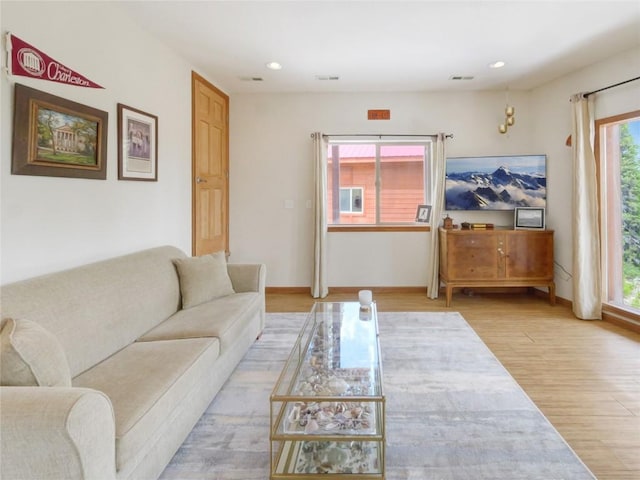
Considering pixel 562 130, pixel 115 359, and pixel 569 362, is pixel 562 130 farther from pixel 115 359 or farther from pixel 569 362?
pixel 115 359

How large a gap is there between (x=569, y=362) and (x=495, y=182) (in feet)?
8.25

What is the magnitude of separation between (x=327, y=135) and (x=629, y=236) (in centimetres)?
342

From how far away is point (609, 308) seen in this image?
3742 millimetres

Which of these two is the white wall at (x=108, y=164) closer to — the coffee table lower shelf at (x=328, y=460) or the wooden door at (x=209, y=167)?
the wooden door at (x=209, y=167)

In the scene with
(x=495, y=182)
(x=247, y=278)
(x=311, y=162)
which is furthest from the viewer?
(x=311, y=162)

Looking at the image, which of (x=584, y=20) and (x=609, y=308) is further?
(x=609, y=308)

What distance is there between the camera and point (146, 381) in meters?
1.57

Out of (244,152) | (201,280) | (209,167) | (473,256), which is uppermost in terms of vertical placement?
(244,152)

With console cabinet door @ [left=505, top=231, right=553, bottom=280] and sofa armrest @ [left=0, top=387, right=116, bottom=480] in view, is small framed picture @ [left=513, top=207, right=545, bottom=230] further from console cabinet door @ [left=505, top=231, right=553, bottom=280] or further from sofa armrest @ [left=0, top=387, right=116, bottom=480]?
sofa armrest @ [left=0, top=387, right=116, bottom=480]

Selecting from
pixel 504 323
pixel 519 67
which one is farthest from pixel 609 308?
pixel 519 67

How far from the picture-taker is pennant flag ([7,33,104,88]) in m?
1.85

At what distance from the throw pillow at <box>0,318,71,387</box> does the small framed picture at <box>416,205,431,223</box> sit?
4.28 metres

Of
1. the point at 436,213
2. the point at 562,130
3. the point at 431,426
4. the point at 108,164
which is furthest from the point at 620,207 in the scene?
the point at 108,164

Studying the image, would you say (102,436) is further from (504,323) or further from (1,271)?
(504,323)
